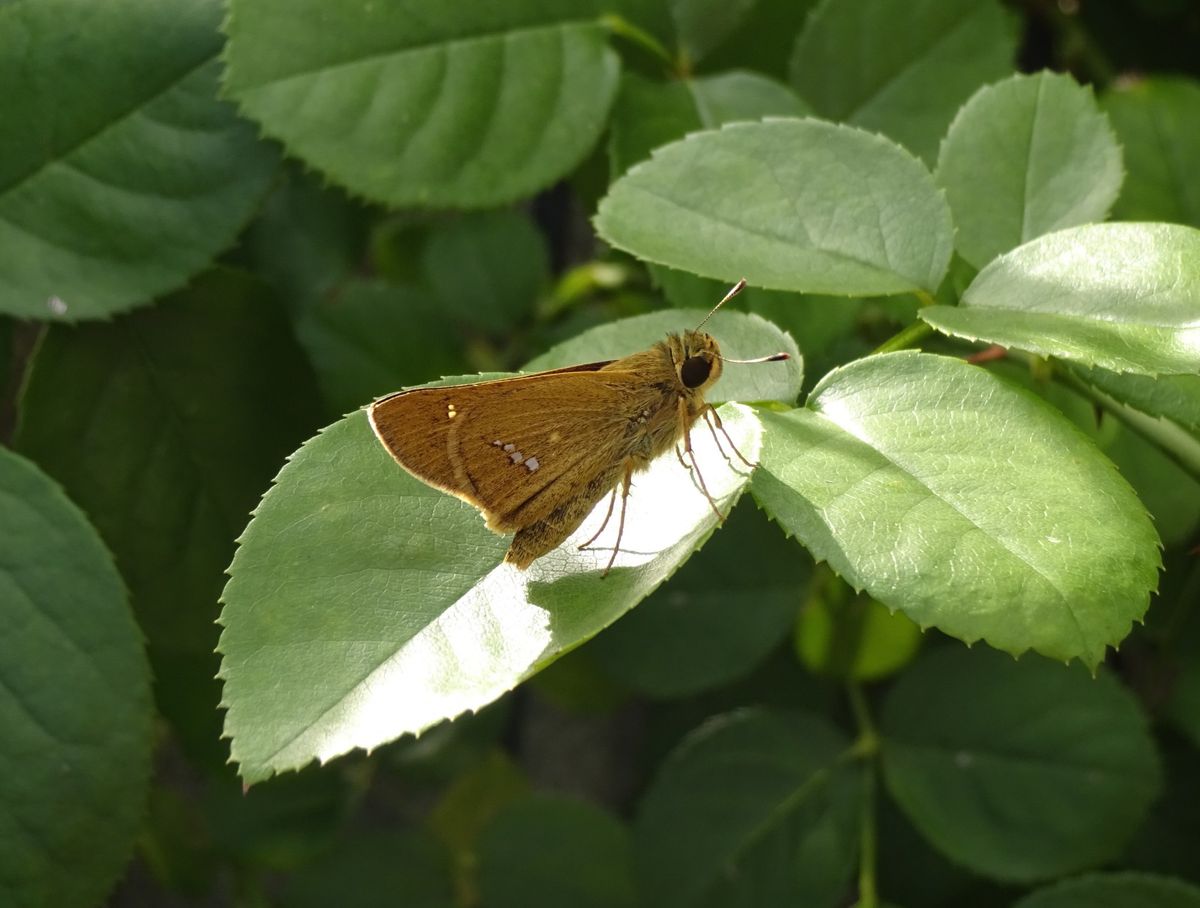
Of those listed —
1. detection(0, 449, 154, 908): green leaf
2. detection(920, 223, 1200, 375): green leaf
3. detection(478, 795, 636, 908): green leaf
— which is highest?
detection(920, 223, 1200, 375): green leaf

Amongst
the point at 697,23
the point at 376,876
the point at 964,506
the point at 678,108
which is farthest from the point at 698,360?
the point at 376,876

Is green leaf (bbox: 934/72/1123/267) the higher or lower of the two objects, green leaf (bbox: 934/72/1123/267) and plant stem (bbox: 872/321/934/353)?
the higher

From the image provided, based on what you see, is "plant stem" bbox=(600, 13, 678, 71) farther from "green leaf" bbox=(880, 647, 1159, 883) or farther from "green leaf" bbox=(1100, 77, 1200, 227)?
"green leaf" bbox=(880, 647, 1159, 883)

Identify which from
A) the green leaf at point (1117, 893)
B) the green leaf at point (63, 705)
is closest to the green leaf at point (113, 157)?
the green leaf at point (63, 705)

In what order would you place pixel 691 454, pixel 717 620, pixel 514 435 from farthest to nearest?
1. pixel 717 620
2. pixel 514 435
3. pixel 691 454

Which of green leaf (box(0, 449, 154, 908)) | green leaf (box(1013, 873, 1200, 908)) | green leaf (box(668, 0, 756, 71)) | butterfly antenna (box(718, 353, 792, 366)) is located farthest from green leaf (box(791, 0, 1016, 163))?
green leaf (box(0, 449, 154, 908))

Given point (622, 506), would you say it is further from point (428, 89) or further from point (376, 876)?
point (376, 876)

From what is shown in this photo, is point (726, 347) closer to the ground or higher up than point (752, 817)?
higher up

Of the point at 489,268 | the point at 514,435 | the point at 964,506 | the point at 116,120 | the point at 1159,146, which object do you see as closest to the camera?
the point at 964,506
